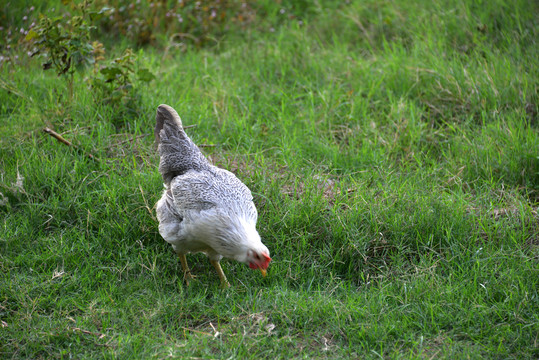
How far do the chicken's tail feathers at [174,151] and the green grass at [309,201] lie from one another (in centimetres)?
40

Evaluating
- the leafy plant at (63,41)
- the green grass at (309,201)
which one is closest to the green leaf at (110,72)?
the leafy plant at (63,41)

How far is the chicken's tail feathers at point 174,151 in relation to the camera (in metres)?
4.42

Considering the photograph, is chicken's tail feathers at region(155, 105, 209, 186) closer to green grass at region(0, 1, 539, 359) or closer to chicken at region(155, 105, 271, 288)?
chicken at region(155, 105, 271, 288)

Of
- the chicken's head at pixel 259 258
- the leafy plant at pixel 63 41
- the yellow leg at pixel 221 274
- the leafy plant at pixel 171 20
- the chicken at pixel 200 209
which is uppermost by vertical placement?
the leafy plant at pixel 63 41

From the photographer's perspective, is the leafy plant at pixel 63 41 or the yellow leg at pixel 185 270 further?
the leafy plant at pixel 63 41

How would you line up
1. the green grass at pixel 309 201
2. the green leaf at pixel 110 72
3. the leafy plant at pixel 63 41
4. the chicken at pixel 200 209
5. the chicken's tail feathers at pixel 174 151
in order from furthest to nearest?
the green leaf at pixel 110 72 → the leafy plant at pixel 63 41 → the chicken's tail feathers at pixel 174 151 → the chicken at pixel 200 209 → the green grass at pixel 309 201

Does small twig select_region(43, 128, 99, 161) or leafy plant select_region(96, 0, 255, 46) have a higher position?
leafy plant select_region(96, 0, 255, 46)

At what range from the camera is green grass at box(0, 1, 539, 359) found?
3662 mm

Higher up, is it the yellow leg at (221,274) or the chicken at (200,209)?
the chicken at (200,209)

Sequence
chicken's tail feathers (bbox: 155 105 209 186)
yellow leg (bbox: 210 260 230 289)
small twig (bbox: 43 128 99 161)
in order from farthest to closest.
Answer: small twig (bbox: 43 128 99 161) < chicken's tail feathers (bbox: 155 105 209 186) < yellow leg (bbox: 210 260 230 289)

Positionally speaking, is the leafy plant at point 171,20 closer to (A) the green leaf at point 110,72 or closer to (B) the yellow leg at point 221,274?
(A) the green leaf at point 110,72

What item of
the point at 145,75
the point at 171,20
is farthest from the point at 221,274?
the point at 171,20

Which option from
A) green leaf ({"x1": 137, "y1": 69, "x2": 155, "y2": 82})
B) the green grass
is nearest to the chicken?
the green grass

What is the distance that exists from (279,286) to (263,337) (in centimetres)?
63
